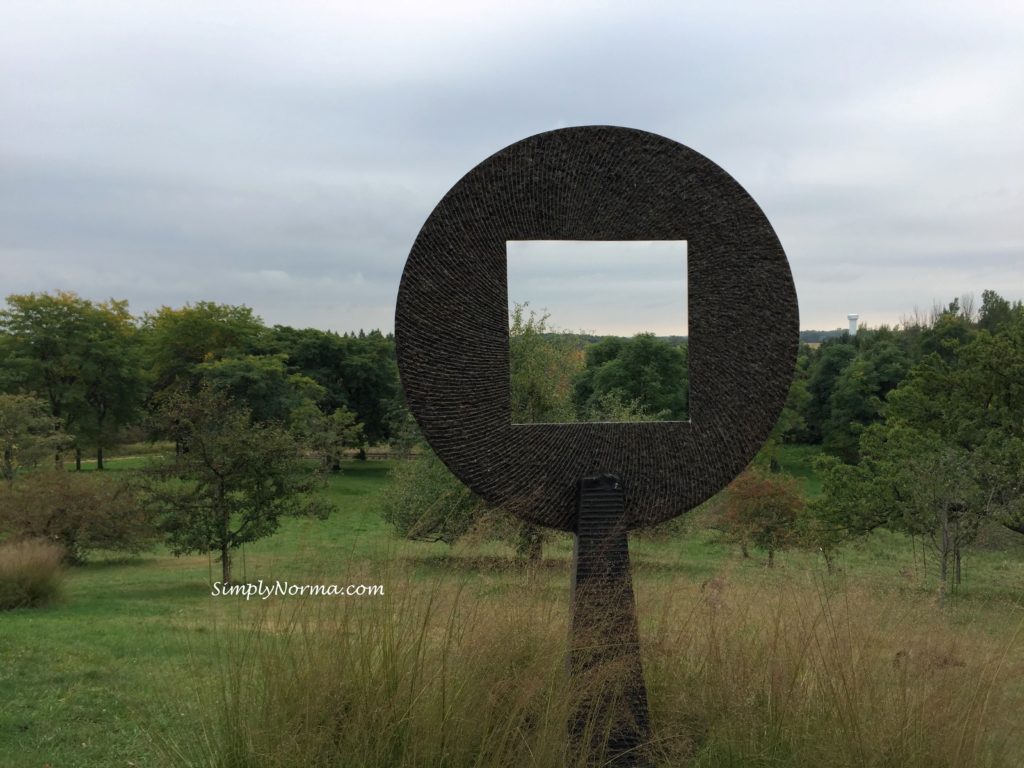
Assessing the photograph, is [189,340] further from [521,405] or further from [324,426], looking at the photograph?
[521,405]

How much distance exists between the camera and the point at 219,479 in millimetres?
11258

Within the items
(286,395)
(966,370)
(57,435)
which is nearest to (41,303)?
(286,395)

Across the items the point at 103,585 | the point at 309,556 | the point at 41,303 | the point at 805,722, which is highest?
the point at 41,303

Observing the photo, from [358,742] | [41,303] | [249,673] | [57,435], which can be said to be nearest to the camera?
[358,742]

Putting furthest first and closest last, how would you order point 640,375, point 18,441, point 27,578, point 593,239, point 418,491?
point 18,441
point 640,375
point 418,491
point 27,578
point 593,239

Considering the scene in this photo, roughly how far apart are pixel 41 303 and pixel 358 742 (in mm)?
26150

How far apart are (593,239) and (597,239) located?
19mm

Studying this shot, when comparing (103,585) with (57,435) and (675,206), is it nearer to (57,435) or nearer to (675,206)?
(57,435)

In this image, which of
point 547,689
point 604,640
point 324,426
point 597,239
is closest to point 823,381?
point 324,426

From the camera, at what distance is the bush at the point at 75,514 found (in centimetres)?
1221

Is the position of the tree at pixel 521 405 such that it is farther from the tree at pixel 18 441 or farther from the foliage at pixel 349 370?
the foliage at pixel 349 370

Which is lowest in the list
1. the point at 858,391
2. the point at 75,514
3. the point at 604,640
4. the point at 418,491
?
the point at 75,514

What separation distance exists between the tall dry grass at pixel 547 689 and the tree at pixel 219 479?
794 centimetres

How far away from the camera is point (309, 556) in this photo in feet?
11.8
